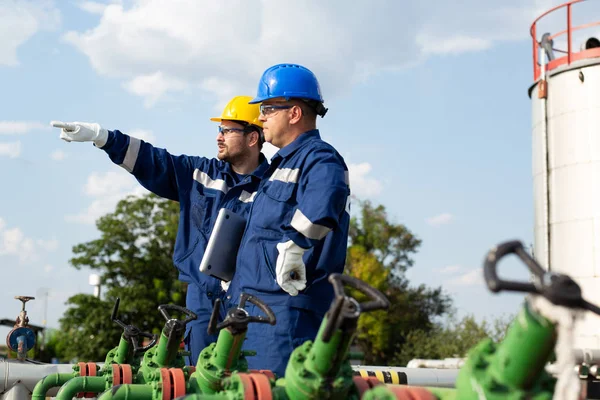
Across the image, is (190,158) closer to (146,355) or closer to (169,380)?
(146,355)

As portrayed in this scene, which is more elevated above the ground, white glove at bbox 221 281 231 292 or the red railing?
the red railing

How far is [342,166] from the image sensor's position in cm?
387

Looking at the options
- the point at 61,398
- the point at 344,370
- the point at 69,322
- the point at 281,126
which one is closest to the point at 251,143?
the point at 281,126

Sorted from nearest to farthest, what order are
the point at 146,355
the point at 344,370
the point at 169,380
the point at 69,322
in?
the point at 344,370
the point at 169,380
the point at 146,355
the point at 69,322

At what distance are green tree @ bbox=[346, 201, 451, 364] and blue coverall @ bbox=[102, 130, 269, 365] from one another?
25337 millimetres

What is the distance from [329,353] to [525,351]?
0.68m

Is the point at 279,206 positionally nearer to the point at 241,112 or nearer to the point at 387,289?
the point at 241,112

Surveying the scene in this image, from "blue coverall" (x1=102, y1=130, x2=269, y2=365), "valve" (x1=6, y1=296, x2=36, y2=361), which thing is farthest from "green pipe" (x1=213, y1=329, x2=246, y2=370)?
"valve" (x1=6, y1=296, x2=36, y2=361)

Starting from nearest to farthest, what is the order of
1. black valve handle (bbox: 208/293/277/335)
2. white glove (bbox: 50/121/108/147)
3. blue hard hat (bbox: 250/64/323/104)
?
1. black valve handle (bbox: 208/293/277/335)
2. blue hard hat (bbox: 250/64/323/104)
3. white glove (bbox: 50/121/108/147)

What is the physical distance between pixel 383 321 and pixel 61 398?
27.8 meters

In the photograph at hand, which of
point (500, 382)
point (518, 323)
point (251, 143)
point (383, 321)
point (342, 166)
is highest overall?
point (251, 143)

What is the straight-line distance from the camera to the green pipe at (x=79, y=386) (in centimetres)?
357

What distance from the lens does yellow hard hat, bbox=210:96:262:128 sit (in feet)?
17.7

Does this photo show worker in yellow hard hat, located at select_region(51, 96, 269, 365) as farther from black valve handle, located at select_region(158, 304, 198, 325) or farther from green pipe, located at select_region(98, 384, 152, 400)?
green pipe, located at select_region(98, 384, 152, 400)
